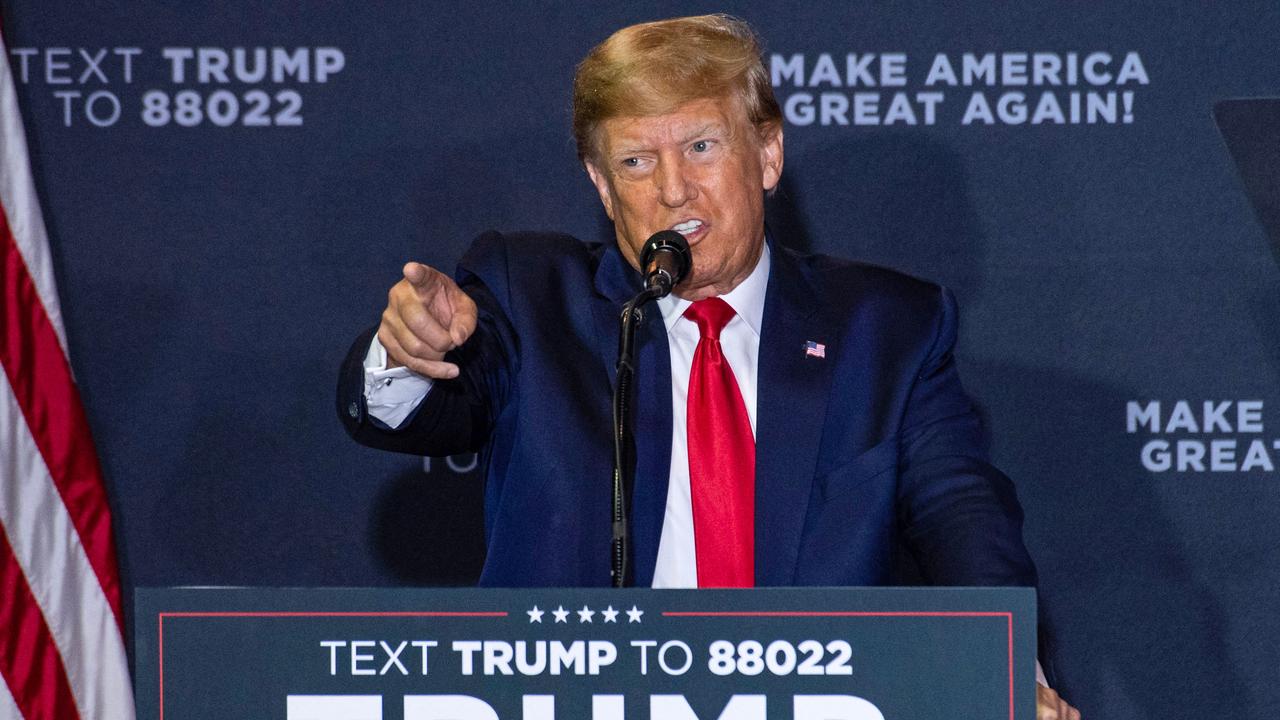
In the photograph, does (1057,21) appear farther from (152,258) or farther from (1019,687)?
(1019,687)

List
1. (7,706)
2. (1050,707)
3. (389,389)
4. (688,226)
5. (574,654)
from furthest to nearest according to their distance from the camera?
(7,706), (688,226), (389,389), (1050,707), (574,654)

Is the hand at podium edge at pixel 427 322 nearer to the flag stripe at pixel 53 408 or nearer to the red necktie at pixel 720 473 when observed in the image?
the red necktie at pixel 720 473

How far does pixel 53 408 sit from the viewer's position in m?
2.79

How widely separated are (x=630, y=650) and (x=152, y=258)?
6.94 feet

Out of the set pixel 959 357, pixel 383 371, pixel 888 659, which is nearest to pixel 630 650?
pixel 888 659

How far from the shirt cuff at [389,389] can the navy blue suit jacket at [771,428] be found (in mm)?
14

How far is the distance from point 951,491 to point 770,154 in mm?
581

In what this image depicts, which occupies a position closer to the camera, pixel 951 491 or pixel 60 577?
pixel 951 491

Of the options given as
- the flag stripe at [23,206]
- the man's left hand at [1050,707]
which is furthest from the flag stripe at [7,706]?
the man's left hand at [1050,707]

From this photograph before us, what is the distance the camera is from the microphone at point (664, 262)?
153 cm

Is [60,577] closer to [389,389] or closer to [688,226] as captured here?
[389,389]

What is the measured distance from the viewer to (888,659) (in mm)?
1190

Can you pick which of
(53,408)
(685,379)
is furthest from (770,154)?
(53,408)

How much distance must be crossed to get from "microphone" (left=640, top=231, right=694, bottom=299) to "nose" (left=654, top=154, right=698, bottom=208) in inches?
14.0
